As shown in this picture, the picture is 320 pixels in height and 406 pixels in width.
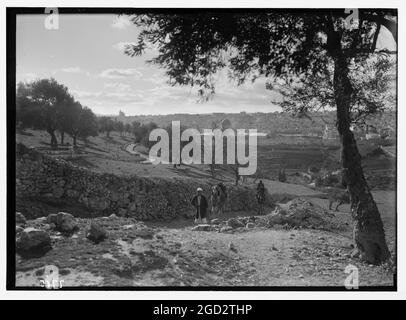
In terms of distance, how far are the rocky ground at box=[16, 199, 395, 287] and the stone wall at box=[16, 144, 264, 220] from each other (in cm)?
23

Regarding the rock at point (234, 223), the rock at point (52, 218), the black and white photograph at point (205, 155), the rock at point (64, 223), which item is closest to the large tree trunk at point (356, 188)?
the black and white photograph at point (205, 155)

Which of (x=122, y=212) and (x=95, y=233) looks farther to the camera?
(x=122, y=212)

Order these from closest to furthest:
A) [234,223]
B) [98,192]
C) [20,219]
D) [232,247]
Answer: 1. [20,219]
2. [232,247]
3. [98,192]
4. [234,223]

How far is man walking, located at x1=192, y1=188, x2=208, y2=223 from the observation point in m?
7.08

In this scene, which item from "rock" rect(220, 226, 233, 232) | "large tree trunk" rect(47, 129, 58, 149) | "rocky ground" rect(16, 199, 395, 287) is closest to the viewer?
"rocky ground" rect(16, 199, 395, 287)

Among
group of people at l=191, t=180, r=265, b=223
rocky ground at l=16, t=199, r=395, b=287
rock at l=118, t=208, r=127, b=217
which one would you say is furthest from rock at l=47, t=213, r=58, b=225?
group of people at l=191, t=180, r=265, b=223

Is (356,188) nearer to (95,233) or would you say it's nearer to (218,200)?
(218,200)

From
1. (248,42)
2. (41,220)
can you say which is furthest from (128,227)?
(248,42)

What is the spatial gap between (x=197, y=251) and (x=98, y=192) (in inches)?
80.1

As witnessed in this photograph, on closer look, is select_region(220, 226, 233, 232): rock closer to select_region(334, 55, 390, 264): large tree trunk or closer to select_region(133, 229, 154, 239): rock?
select_region(133, 229, 154, 239): rock

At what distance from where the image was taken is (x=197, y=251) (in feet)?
21.6

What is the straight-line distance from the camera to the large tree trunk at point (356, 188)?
669 cm

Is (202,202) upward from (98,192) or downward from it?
downward
